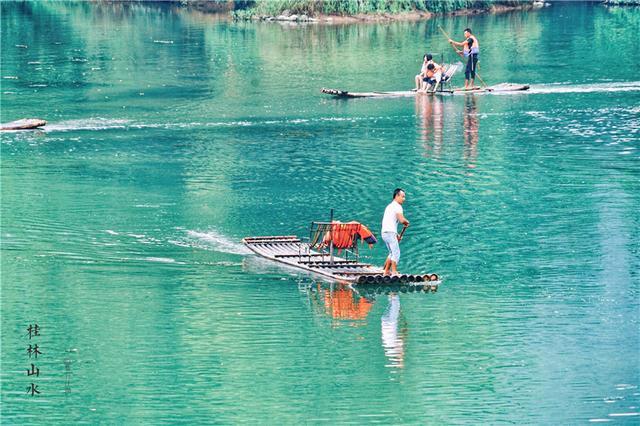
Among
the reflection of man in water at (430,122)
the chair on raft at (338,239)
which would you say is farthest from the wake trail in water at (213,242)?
the reflection of man in water at (430,122)

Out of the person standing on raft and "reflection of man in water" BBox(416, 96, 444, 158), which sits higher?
the person standing on raft

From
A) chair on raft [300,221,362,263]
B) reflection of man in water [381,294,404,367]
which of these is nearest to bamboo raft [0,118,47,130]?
chair on raft [300,221,362,263]

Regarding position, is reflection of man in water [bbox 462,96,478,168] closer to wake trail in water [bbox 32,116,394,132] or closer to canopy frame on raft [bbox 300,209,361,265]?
wake trail in water [bbox 32,116,394,132]

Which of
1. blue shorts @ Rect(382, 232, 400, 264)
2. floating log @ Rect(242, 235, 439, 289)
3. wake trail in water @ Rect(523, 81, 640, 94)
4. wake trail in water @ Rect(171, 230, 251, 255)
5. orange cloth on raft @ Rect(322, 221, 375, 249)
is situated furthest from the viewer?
wake trail in water @ Rect(523, 81, 640, 94)

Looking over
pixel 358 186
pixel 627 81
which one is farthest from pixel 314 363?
pixel 627 81

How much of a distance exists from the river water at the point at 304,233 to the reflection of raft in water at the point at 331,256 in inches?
15.5

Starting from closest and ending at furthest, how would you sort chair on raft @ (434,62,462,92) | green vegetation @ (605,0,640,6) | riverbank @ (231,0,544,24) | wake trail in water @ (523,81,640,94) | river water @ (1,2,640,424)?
river water @ (1,2,640,424) < chair on raft @ (434,62,462,92) < wake trail in water @ (523,81,640,94) < riverbank @ (231,0,544,24) < green vegetation @ (605,0,640,6)

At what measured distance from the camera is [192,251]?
102ft

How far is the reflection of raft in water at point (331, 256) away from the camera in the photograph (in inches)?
1096

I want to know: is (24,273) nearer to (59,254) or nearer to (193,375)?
(59,254)

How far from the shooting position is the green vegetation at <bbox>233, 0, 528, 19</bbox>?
101500mm

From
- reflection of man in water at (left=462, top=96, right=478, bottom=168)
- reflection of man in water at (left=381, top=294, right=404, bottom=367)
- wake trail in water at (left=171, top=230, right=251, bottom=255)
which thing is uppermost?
reflection of man in water at (left=462, top=96, right=478, bottom=168)

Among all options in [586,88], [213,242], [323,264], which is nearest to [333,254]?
[323,264]

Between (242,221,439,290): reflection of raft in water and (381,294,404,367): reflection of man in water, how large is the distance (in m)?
0.62
